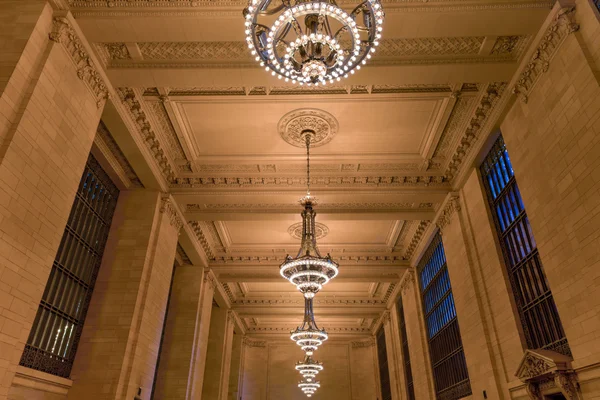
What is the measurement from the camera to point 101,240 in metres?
8.41

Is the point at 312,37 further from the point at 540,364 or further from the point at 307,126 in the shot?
the point at 540,364

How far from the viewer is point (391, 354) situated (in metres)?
17.0

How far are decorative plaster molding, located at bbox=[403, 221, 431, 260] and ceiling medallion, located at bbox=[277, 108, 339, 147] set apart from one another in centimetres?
448

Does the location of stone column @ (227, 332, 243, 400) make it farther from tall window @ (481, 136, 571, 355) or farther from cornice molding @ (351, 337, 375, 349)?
tall window @ (481, 136, 571, 355)

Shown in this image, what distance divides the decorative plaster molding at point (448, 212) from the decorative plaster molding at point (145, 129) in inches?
251

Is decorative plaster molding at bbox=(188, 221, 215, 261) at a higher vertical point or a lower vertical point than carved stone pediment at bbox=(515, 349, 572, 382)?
higher

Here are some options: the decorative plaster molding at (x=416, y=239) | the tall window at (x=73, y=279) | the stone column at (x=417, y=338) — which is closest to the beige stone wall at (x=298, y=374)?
the stone column at (x=417, y=338)

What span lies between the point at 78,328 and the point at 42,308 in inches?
52.0

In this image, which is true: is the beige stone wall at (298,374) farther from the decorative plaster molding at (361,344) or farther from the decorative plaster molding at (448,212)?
the decorative plaster molding at (448,212)

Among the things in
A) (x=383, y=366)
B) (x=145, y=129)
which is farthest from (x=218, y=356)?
(x=145, y=129)

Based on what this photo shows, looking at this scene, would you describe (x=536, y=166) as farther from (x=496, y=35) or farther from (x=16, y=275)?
(x=16, y=275)

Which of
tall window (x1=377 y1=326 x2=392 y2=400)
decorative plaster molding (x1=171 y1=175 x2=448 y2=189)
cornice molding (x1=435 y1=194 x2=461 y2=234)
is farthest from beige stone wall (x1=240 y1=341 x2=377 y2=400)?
decorative plaster molding (x1=171 y1=175 x2=448 y2=189)

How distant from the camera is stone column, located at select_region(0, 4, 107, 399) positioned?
4527 mm

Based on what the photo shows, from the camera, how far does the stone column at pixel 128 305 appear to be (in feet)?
23.7
